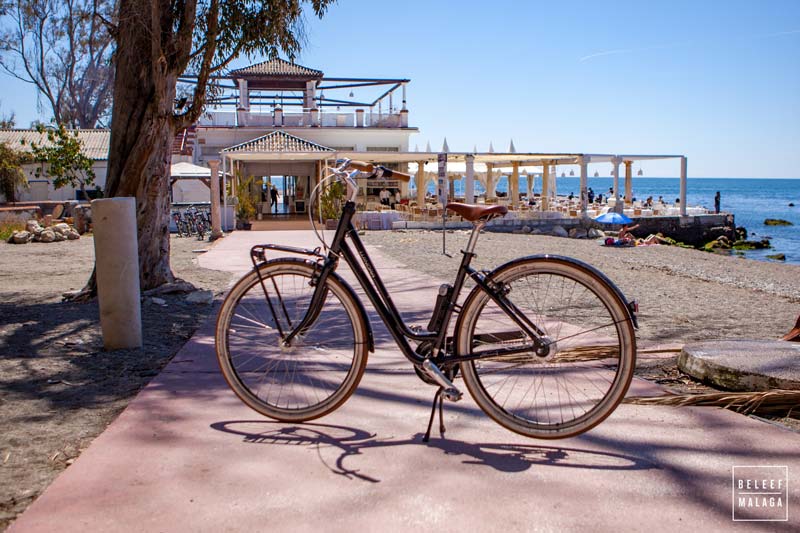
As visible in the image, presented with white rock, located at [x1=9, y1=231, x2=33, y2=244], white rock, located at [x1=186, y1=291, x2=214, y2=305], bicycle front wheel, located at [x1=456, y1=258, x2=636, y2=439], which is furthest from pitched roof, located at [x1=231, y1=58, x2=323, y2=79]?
bicycle front wheel, located at [x1=456, y1=258, x2=636, y2=439]

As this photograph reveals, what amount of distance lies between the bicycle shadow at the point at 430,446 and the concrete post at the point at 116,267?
199 cm

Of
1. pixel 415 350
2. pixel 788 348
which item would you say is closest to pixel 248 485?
pixel 415 350

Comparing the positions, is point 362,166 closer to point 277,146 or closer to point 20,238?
point 20,238

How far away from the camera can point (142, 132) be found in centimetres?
797

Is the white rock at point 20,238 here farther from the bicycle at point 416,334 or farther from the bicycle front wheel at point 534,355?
the bicycle front wheel at point 534,355

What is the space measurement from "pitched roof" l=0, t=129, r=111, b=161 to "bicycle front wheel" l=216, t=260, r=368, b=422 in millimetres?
36731

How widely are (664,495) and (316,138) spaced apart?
34068mm

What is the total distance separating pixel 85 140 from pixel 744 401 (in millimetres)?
40717

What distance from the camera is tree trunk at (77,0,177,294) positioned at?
797 centimetres

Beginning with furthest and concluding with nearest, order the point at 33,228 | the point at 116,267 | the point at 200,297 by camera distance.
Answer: the point at 33,228 < the point at 200,297 < the point at 116,267

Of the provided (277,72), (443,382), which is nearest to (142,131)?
(443,382)

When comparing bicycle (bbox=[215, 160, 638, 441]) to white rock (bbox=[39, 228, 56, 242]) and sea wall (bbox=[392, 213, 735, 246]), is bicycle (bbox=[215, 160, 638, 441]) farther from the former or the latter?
sea wall (bbox=[392, 213, 735, 246])

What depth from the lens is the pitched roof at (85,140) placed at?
125ft

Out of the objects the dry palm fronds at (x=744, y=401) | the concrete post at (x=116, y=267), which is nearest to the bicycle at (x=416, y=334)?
the dry palm fronds at (x=744, y=401)
